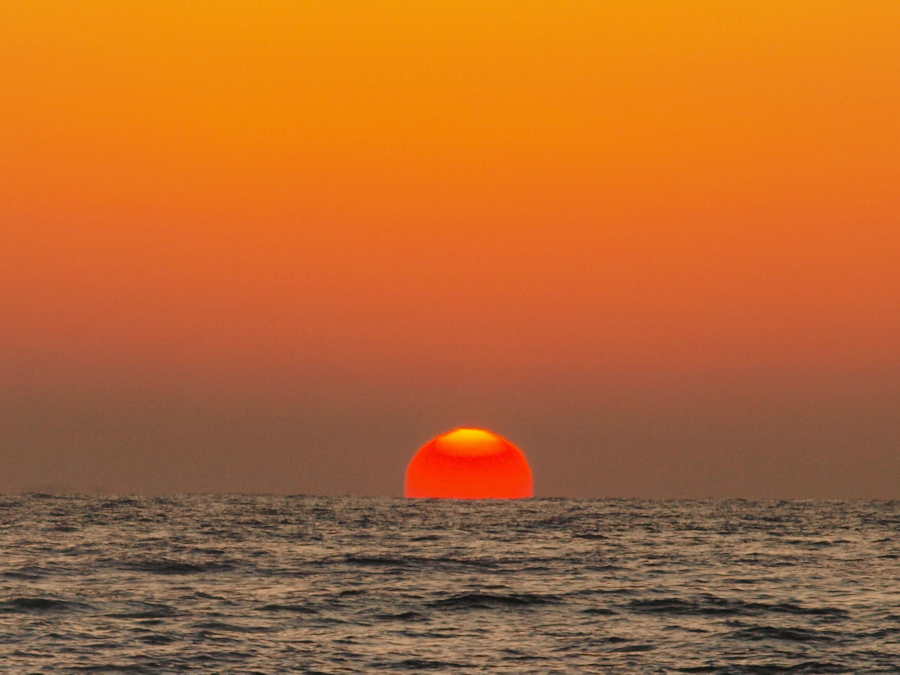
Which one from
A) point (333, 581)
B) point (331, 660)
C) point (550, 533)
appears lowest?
point (331, 660)

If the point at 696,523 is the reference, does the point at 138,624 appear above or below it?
below

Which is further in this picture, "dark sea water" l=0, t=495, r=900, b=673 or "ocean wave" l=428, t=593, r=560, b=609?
"ocean wave" l=428, t=593, r=560, b=609

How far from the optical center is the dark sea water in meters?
30.4

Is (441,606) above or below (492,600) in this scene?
below

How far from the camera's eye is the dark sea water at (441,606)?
30.4 metres

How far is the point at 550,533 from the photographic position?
83.9 metres

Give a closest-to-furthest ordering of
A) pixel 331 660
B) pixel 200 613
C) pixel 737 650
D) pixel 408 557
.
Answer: pixel 331 660, pixel 737 650, pixel 200 613, pixel 408 557

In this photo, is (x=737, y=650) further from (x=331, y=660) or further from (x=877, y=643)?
(x=331, y=660)

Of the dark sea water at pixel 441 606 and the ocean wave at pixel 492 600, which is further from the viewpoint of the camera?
the ocean wave at pixel 492 600

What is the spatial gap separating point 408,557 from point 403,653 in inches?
1103

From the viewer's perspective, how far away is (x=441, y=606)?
39688 millimetres

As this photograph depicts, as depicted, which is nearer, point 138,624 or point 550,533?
point 138,624

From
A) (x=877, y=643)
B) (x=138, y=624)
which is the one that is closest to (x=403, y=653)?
(x=138, y=624)

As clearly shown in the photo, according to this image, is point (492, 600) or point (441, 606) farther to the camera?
point (492, 600)
